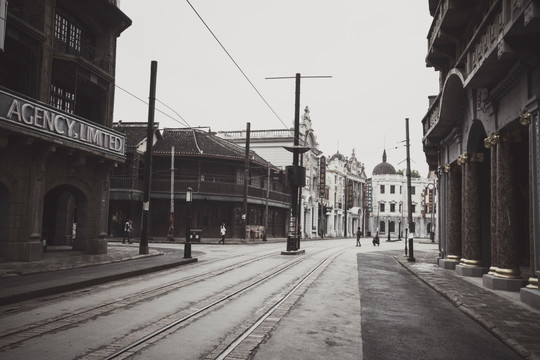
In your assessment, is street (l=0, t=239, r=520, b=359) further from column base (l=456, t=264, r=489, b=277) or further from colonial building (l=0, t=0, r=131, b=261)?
colonial building (l=0, t=0, r=131, b=261)

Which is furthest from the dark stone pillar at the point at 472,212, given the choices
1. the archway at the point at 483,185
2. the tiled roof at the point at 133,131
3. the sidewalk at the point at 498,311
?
the tiled roof at the point at 133,131

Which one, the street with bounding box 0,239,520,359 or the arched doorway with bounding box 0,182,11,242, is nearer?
the street with bounding box 0,239,520,359

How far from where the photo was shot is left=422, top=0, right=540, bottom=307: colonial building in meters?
9.70

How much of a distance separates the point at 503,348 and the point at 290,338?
289 cm

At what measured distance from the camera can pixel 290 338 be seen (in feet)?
21.4

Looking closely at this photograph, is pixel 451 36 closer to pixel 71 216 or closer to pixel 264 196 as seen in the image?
pixel 71 216

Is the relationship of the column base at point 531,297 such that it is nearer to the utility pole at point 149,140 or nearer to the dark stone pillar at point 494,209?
the dark stone pillar at point 494,209

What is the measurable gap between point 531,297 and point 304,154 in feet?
167

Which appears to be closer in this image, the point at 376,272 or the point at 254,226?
the point at 376,272

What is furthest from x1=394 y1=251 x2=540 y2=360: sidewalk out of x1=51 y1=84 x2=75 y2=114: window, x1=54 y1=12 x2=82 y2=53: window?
x1=54 y1=12 x2=82 y2=53: window

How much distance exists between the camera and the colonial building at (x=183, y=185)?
3919 centimetres

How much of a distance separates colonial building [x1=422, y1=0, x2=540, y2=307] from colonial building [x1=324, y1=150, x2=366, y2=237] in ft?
169

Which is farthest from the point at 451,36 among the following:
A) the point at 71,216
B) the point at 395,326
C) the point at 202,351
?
the point at 71,216

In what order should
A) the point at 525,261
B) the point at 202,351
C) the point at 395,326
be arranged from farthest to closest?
1. the point at 525,261
2. the point at 395,326
3. the point at 202,351
